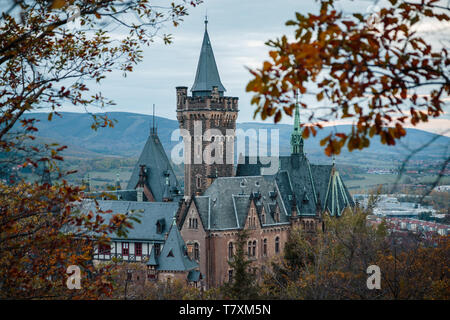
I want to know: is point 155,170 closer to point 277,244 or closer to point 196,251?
point 277,244

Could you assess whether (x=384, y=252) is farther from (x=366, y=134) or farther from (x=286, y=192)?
(x=286, y=192)

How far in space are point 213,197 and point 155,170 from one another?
62.1 feet

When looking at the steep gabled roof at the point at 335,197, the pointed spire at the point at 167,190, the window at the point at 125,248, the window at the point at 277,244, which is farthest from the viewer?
the pointed spire at the point at 167,190

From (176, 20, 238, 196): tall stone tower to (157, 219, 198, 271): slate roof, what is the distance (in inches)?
641

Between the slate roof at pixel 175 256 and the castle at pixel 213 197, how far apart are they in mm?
86

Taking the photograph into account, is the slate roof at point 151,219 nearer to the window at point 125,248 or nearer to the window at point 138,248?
the window at point 138,248

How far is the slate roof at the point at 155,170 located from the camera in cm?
7962

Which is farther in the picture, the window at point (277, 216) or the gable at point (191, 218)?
the window at point (277, 216)

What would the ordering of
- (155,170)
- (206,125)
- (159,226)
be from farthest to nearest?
1. (155,170)
2. (206,125)
3. (159,226)

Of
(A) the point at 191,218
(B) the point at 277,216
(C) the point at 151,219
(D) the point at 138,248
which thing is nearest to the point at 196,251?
(A) the point at 191,218

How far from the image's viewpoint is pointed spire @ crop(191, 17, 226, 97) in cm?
7725

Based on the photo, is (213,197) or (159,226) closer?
(213,197)

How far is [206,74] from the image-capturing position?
255 feet

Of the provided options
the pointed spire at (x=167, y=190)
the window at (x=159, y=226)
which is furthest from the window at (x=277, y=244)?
the pointed spire at (x=167, y=190)
